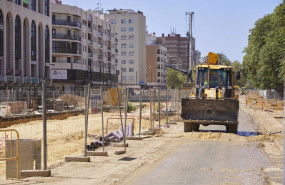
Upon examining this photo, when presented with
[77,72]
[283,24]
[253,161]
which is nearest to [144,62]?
[77,72]

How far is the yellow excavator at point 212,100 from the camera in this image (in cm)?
2173

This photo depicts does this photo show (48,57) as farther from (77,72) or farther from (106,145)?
(106,145)

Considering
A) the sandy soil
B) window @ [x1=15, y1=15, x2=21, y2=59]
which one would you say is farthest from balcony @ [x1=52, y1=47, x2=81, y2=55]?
the sandy soil

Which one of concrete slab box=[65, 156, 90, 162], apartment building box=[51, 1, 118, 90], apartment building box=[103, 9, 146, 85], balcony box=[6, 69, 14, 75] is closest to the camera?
concrete slab box=[65, 156, 90, 162]

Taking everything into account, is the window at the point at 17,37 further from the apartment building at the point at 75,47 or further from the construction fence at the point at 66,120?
the construction fence at the point at 66,120

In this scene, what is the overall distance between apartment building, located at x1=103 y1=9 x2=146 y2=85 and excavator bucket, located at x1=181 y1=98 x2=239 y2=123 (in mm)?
108928

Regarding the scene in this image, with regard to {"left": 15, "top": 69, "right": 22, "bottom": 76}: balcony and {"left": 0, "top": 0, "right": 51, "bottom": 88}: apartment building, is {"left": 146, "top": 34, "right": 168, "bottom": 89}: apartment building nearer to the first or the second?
{"left": 0, "top": 0, "right": 51, "bottom": 88}: apartment building

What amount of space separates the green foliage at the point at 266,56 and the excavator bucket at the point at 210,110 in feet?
87.5

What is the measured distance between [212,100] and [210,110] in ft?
1.43

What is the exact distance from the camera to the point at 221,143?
18.7 metres

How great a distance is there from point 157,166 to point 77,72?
250ft

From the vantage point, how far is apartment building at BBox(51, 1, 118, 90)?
85500mm

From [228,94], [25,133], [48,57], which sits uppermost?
[48,57]

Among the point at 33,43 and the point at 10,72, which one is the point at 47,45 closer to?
the point at 33,43
